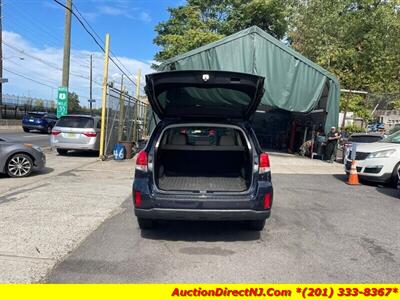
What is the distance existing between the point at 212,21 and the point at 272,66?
19.0 m

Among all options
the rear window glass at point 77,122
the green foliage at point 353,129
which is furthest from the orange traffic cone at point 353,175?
the green foliage at point 353,129

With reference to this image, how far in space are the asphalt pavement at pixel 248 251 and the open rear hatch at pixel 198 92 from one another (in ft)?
5.48

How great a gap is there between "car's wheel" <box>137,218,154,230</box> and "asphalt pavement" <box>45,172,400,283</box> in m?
0.09

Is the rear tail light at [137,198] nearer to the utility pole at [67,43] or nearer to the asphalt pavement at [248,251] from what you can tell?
the asphalt pavement at [248,251]

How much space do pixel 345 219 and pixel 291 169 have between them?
785 centimetres

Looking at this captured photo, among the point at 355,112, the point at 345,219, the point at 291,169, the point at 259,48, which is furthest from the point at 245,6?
the point at 345,219

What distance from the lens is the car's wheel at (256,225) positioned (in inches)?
238

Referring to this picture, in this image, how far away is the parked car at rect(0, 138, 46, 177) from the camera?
1061cm

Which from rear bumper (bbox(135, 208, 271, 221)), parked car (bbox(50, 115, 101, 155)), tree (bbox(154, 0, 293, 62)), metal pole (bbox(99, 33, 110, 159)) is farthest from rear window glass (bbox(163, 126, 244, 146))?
tree (bbox(154, 0, 293, 62))

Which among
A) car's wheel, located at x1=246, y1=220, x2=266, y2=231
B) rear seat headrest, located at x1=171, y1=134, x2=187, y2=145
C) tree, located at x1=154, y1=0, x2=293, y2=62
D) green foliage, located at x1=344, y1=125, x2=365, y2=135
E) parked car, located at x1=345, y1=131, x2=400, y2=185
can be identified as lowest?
car's wheel, located at x1=246, y1=220, x2=266, y2=231

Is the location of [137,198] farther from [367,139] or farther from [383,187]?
[367,139]

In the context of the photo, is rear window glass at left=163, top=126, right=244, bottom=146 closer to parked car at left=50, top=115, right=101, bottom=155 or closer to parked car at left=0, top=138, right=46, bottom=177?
parked car at left=0, top=138, right=46, bottom=177
